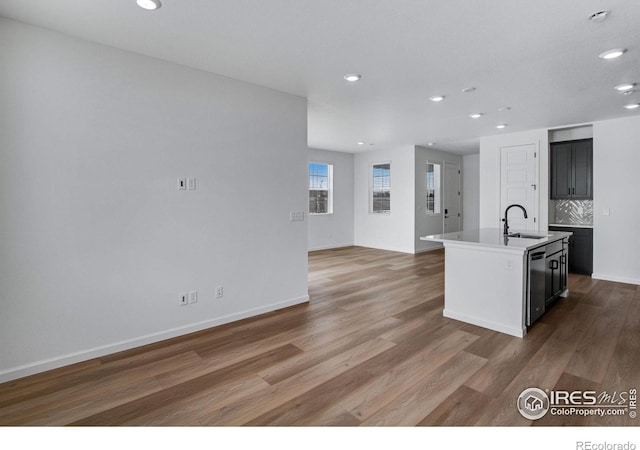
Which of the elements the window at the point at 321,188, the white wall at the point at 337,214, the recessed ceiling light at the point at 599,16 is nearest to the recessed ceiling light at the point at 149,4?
the recessed ceiling light at the point at 599,16

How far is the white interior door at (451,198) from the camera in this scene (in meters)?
8.86

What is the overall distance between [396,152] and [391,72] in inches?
198

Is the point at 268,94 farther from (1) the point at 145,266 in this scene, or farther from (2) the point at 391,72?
(1) the point at 145,266

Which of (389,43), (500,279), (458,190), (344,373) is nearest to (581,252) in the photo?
(500,279)

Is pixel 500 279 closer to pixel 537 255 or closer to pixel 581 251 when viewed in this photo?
pixel 537 255

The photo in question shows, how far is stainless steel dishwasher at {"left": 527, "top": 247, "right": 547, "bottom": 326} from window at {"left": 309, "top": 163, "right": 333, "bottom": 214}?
5584mm

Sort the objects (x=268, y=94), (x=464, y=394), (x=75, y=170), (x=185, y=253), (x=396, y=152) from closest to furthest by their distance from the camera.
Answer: (x=464, y=394) < (x=75, y=170) < (x=185, y=253) < (x=268, y=94) < (x=396, y=152)

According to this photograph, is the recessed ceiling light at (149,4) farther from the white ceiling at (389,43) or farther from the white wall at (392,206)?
the white wall at (392,206)

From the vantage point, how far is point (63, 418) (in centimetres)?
202

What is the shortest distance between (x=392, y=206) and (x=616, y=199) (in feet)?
14.0

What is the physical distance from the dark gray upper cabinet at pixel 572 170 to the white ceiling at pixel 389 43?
138cm

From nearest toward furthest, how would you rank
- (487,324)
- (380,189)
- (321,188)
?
(487,324) → (321,188) → (380,189)

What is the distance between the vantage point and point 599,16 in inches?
92.2

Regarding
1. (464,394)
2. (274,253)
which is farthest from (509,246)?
(274,253)
